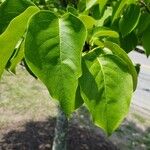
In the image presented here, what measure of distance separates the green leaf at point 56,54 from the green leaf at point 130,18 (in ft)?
1.67

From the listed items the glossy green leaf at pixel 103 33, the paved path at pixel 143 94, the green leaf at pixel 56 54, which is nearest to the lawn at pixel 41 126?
the paved path at pixel 143 94

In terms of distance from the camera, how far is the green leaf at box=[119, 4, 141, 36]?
55.5 inches

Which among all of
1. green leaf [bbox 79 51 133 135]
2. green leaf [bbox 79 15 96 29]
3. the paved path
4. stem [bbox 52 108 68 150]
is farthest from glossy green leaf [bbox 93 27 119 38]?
the paved path

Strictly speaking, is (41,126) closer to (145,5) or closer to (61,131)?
(61,131)

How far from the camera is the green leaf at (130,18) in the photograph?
1409 mm

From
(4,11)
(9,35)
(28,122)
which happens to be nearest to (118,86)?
(9,35)

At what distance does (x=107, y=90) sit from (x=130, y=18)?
0.53 m

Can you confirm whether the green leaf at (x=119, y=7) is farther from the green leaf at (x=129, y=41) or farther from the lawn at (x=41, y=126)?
the lawn at (x=41, y=126)

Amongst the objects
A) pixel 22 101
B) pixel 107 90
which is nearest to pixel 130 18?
pixel 107 90

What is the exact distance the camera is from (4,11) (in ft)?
3.59

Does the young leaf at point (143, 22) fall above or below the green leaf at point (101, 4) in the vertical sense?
below

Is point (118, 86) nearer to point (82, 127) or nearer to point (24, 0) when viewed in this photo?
point (24, 0)

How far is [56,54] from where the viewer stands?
88cm

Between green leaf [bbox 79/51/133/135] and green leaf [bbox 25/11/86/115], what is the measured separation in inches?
3.6
